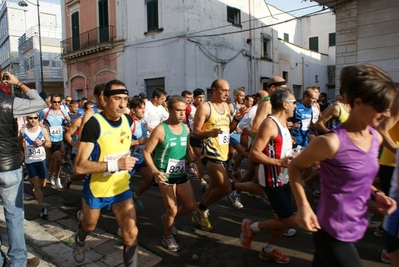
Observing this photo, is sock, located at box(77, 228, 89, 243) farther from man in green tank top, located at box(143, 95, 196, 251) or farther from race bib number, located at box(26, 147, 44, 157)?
race bib number, located at box(26, 147, 44, 157)

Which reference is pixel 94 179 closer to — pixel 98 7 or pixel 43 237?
pixel 43 237

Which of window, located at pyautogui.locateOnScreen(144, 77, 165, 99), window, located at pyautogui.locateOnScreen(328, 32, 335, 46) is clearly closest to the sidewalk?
window, located at pyautogui.locateOnScreen(144, 77, 165, 99)

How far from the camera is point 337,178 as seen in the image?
2049 millimetres

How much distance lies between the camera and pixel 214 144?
4.52 metres

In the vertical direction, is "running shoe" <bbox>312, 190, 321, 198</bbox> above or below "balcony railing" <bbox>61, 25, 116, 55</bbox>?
below

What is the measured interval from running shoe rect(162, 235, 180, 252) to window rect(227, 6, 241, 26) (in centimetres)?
1694

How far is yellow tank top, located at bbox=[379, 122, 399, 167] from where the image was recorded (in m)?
3.43

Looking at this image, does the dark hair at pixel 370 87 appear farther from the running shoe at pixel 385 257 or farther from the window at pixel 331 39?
the window at pixel 331 39

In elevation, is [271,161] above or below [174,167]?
above

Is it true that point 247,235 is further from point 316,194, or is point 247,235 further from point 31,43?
point 31,43

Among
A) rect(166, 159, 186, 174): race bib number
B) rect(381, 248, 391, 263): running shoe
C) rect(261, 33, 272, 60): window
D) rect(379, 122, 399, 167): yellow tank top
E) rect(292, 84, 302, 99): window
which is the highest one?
rect(261, 33, 272, 60): window

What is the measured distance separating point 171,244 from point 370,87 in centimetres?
289

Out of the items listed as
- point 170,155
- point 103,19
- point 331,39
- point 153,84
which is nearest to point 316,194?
point 170,155

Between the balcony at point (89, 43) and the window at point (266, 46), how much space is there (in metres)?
9.69
